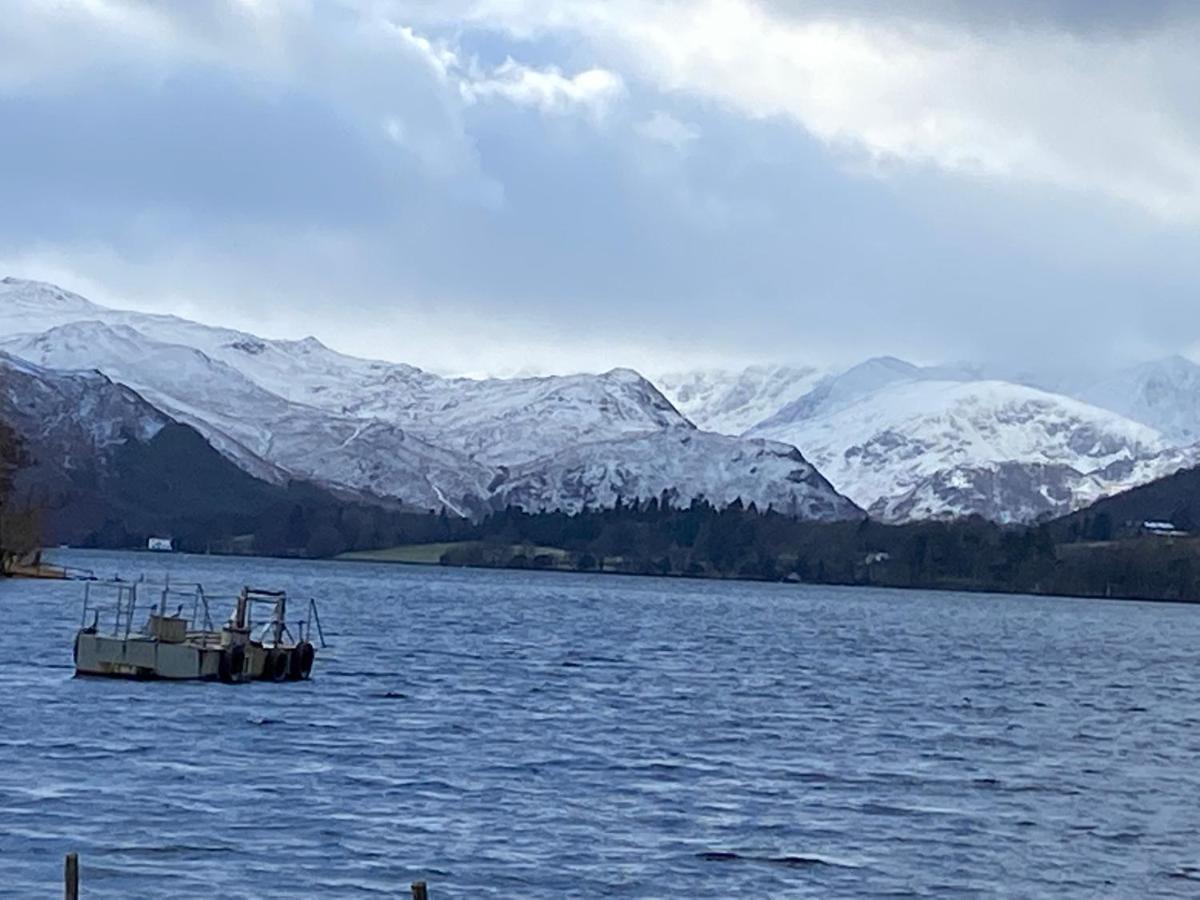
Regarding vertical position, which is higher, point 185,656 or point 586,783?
point 185,656

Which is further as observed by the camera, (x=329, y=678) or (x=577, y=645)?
(x=577, y=645)

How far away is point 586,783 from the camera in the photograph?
63031mm

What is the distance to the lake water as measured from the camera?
48.3 metres

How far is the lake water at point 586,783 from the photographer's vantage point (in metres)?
48.3

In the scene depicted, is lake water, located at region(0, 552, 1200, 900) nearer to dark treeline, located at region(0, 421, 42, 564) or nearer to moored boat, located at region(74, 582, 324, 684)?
moored boat, located at region(74, 582, 324, 684)

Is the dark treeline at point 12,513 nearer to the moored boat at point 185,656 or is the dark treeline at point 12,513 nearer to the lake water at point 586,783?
the lake water at point 586,783

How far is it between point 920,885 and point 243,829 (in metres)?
15.3

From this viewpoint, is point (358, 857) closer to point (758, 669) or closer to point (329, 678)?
point (329, 678)

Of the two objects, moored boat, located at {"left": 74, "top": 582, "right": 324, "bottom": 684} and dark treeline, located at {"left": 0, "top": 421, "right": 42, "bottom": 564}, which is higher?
dark treeline, located at {"left": 0, "top": 421, "right": 42, "bottom": 564}

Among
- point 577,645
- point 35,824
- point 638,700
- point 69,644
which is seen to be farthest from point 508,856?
point 577,645

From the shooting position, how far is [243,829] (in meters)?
51.6

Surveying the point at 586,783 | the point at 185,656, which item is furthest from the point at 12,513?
the point at 586,783

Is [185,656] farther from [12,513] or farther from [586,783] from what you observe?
[12,513]

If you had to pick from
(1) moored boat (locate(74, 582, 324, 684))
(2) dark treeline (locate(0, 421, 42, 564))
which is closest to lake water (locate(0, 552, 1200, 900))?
(1) moored boat (locate(74, 582, 324, 684))
